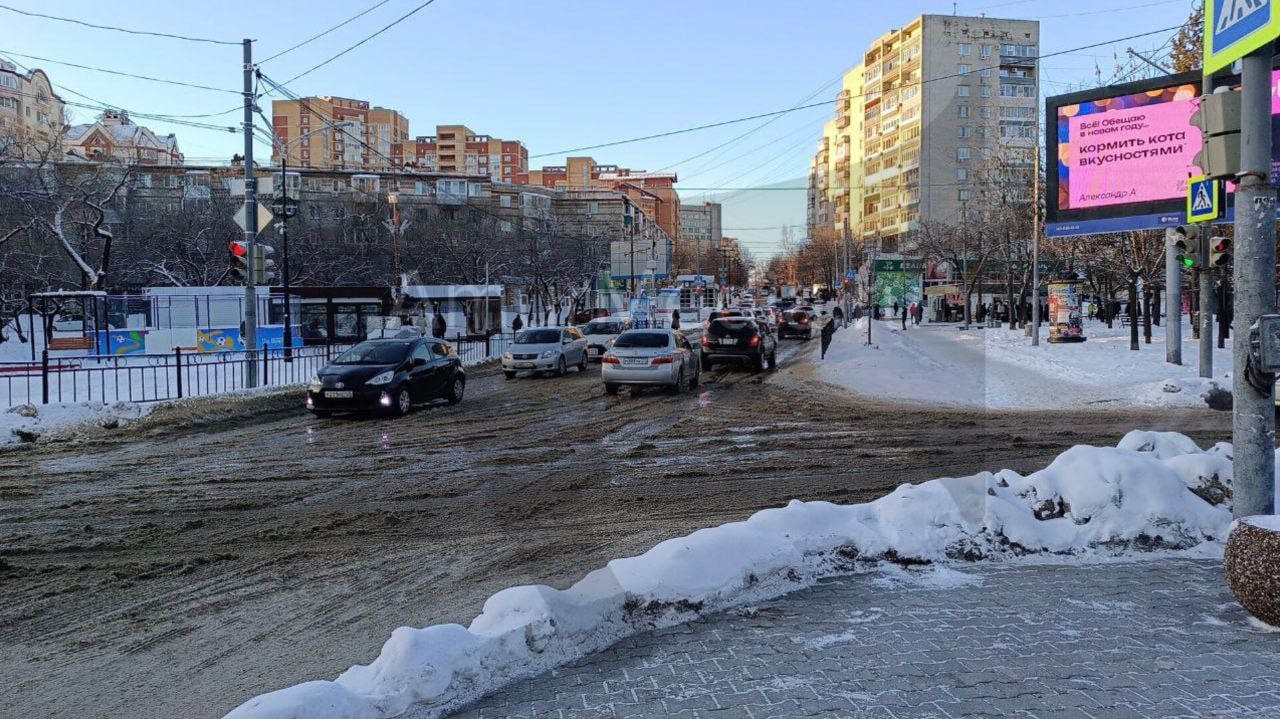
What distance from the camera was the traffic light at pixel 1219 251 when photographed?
17.5m

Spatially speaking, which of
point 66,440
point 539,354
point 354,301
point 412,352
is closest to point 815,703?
point 66,440

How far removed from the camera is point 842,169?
13225 centimetres

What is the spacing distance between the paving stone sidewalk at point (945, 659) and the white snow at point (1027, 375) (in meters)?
12.2

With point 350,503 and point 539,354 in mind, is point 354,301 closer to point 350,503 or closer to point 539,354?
point 539,354

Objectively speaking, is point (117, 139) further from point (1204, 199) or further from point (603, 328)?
point (1204, 199)

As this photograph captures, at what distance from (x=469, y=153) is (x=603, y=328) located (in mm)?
130501

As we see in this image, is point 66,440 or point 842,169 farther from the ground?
point 842,169

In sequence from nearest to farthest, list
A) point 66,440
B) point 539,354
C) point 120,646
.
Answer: point 120,646 < point 66,440 < point 539,354

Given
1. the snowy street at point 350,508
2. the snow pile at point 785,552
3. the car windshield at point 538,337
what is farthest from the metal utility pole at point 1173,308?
the snow pile at point 785,552

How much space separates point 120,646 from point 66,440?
9.69 m

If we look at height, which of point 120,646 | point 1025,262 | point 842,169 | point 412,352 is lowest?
point 120,646

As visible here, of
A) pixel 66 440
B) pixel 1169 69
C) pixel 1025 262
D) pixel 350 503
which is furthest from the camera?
pixel 1025 262

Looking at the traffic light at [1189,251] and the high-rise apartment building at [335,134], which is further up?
the high-rise apartment building at [335,134]

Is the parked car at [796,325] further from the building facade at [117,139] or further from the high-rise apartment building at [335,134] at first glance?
the high-rise apartment building at [335,134]
